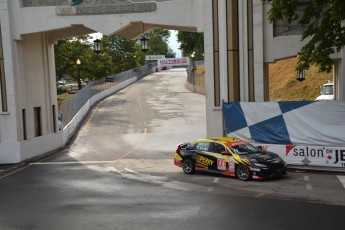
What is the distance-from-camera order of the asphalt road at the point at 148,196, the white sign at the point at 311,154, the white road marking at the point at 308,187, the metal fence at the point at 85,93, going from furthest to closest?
1. the metal fence at the point at 85,93
2. the white sign at the point at 311,154
3. the white road marking at the point at 308,187
4. the asphalt road at the point at 148,196

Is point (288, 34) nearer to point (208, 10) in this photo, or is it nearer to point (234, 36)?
point (234, 36)

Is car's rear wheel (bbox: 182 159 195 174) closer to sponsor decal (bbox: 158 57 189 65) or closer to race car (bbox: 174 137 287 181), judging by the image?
race car (bbox: 174 137 287 181)

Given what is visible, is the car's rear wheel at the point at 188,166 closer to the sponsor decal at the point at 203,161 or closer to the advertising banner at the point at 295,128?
the sponsor decal at the point at 203,161

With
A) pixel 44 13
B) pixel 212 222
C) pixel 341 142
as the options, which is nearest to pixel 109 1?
pixel 44 13

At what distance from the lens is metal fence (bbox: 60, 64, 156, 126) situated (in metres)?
34.1

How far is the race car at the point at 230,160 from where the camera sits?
16344 millimetres

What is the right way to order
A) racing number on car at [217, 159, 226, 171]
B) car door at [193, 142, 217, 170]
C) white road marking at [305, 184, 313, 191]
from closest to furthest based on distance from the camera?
white road marking at [305, 184, 313, 191] → racing number on car at [217, 159, 226, 171] → car door at [193, 142, 217, 170]

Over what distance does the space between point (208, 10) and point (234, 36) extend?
5.86 ft

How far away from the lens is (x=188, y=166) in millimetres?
18719

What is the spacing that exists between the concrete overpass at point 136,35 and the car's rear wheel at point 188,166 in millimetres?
3563

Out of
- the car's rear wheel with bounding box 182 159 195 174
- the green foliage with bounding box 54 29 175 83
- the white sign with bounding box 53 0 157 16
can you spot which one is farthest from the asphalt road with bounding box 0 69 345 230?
the green foliage with bounding box 54 29 175 83

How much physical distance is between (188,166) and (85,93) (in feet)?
85.9

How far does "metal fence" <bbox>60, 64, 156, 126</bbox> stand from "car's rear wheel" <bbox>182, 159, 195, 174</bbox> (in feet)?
50.7

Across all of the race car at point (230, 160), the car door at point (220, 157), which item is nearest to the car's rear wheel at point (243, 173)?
the race car at point (230, 160)
